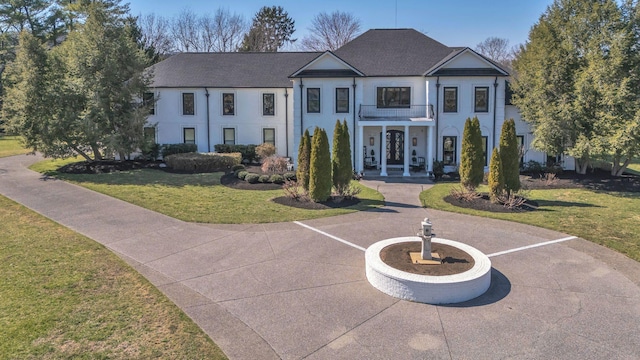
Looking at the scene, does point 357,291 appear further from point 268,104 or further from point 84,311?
point 268,104

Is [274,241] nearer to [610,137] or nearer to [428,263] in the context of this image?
[428,263]

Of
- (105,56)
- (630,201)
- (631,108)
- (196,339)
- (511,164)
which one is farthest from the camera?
(105,56)

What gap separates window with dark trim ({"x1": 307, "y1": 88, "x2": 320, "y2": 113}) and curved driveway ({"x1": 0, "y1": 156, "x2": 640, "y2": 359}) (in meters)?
11.4

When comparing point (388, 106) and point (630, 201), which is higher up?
point (388, 106)

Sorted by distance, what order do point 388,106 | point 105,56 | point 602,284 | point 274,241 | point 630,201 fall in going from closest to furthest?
point 602,284 < point 274,241 < point 630,201 < point 105,56 < point 388,106

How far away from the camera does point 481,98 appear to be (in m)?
22.8

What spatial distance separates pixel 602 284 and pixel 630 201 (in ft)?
33.2

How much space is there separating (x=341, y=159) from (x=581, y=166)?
14261mm

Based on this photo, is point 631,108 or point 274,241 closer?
point 274,241

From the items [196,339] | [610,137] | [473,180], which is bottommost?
[196,339]

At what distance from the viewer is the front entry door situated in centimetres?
2456

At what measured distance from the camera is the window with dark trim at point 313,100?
23.2m

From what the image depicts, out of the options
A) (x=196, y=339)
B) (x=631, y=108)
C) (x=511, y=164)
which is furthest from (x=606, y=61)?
(x=196, y=339)

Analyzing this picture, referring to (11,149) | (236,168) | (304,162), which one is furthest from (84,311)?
(11,149)
